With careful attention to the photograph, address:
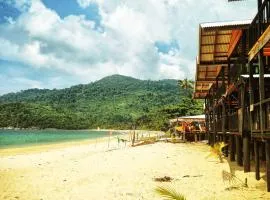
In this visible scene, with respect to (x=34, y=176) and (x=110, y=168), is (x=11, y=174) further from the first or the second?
(x=110, y=168)

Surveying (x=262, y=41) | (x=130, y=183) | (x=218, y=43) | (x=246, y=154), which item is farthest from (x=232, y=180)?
(x=218, y=43)

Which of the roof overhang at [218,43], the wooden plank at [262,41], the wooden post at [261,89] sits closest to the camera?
the wooden plank at [262,41]

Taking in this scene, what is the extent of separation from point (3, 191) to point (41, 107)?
512 ft

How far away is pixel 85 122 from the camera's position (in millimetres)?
162125

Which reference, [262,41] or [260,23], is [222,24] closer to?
[260,23]

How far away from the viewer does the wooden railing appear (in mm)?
11000

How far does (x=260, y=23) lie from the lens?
11000mm

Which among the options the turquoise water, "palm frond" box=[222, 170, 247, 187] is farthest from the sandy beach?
the turquoise water

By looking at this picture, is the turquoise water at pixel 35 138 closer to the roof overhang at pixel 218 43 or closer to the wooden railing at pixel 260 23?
the roof overhang at pixel 218 43

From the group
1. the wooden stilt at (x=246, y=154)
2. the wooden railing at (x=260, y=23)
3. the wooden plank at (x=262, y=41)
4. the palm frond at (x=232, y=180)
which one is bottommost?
the palm frond at (x=232, y=180)

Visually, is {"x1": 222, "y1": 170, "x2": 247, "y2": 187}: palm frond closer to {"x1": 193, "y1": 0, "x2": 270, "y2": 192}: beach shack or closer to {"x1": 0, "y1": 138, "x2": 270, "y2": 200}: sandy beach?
{"x1": 0, "y1": 138, "x2": 270, "y2": 200}: sandy beach

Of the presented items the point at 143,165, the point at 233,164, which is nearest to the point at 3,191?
the point at 143,165

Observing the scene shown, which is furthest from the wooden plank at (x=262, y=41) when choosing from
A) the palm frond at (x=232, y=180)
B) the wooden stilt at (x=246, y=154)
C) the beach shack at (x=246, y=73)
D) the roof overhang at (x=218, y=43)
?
the roof overhang at (x=218, y=43)

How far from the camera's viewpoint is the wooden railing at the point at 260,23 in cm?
1100
